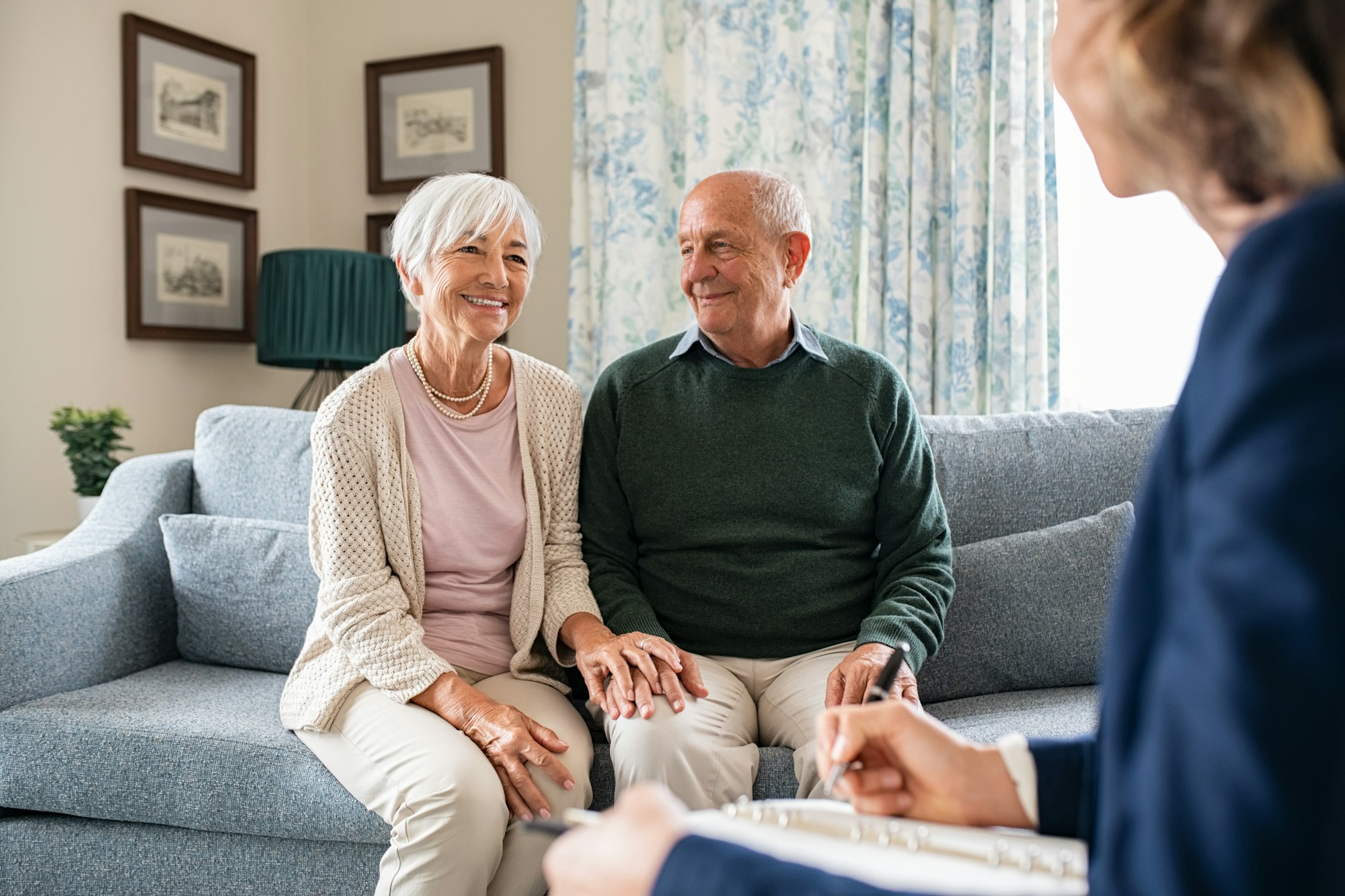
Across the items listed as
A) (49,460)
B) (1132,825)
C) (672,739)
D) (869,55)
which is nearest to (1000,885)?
(1132,825)

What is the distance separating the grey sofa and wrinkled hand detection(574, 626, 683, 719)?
11 cm

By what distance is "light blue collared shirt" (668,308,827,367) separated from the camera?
192 cm

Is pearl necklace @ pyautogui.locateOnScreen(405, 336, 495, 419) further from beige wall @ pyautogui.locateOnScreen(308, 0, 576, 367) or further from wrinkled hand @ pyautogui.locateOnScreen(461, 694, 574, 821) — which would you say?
beige wall @ pyautogui.locateOnScreen(308, 0, 576, 367)

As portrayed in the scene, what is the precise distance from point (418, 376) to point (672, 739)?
0.74 metres

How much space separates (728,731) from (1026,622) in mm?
621

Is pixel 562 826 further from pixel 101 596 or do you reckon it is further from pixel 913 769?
pixel 101 596

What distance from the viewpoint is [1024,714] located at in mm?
1778

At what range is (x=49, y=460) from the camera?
2988 mm

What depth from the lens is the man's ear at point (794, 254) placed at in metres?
1.97

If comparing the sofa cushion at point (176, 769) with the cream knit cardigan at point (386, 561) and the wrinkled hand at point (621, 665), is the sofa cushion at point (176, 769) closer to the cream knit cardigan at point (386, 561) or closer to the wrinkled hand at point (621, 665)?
the cream knit cardigan at point (386, 561)

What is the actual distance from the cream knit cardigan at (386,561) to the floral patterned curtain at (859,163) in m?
1.37

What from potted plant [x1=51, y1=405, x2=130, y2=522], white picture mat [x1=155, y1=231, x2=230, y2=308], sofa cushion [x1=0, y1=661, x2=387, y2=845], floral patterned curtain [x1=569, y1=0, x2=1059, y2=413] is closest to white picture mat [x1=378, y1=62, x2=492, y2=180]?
floral patterned curtain [x1=569, y1=0, x2=1059, y2=413]

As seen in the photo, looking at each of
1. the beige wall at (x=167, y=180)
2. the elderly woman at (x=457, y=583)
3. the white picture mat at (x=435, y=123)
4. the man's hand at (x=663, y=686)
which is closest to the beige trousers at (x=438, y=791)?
the elderly woman at (x=457, y=583)

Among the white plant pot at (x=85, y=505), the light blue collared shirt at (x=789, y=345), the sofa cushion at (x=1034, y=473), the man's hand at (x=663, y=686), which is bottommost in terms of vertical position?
the man's hand at (x=663, y=686)
